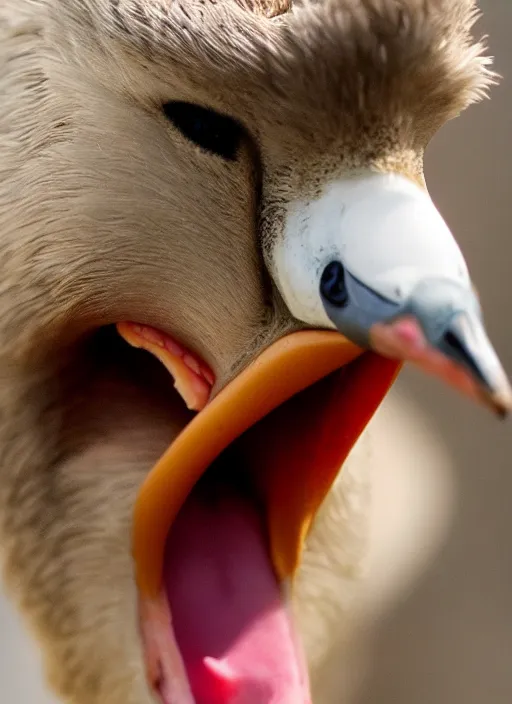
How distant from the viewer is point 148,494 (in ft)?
1.34

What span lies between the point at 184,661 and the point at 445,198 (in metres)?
0.42

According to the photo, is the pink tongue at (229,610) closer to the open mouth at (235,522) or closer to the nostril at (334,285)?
the open mouth at (235,522)

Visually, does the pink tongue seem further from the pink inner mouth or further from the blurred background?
the blurred background

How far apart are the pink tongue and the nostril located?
0.19 meters

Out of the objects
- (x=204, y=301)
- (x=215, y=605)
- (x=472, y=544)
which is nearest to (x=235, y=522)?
(x=215, y=605)

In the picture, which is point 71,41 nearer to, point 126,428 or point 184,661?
point 126,428

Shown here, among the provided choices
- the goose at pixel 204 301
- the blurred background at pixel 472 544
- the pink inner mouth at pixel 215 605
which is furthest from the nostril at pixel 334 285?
the blurred background at pixel 472 544

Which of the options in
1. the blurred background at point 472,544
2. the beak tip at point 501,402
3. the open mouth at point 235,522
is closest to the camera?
the beak tip at point 501,402

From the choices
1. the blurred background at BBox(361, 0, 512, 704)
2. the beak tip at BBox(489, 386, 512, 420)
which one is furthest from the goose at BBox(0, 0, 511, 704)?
the blurred background at BBox(361, 0, 512, 704)

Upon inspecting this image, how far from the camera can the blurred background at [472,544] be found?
27.3 inches

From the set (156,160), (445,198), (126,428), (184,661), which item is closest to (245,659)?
(184,661)

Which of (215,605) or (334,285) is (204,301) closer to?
(334,285)

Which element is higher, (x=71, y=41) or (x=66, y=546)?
(x=71, y=41)

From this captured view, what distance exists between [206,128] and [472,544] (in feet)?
1.73
